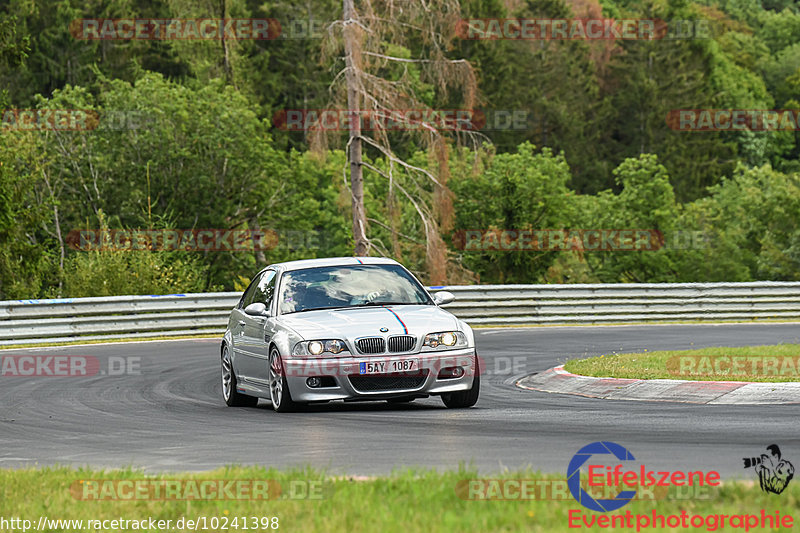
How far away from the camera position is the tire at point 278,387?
1319 cm

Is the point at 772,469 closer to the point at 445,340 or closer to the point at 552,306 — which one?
the point at 445,340

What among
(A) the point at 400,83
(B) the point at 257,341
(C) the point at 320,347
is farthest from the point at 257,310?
(A) the point at 400,83

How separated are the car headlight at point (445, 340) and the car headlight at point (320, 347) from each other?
2.77 ft

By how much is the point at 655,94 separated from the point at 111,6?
41993 millimetres

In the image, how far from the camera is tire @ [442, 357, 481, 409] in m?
13.4

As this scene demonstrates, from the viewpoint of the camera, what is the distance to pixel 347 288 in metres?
14.3

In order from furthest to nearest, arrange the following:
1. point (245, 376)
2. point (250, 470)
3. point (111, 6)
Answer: point (111, 6)
point (245, 376)
point (250, 470)

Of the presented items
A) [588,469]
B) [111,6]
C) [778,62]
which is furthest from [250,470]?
[778,62]

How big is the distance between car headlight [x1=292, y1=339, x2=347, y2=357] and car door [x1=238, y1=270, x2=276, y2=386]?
0.80 metres

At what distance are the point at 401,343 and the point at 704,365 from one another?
5.72 metres

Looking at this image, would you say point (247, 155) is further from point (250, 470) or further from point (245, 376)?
point (250, 470)

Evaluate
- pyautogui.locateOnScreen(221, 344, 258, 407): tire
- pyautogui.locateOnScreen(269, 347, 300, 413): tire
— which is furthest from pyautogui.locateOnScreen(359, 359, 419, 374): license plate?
pyautogui.locateOnScreen(221, 344, 258, 407): tire

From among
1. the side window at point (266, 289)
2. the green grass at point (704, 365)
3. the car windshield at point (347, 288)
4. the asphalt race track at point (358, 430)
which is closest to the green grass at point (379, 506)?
the asphalt race track at point (358, 430)

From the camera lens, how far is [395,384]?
1293cm
